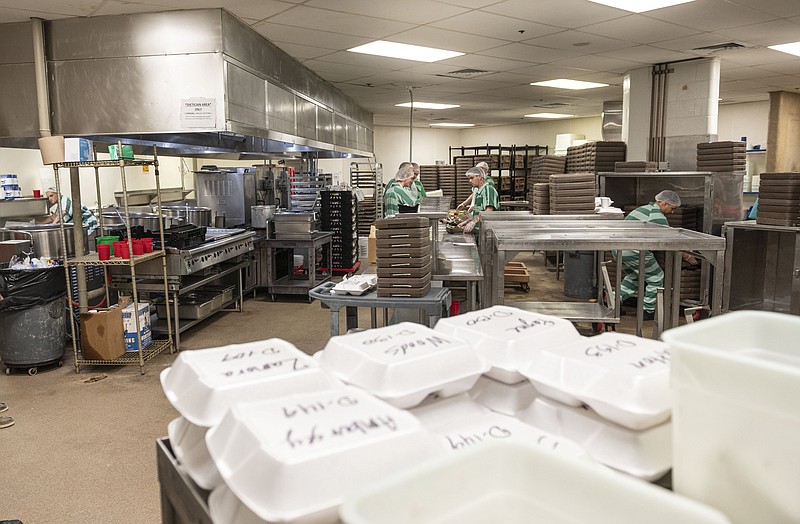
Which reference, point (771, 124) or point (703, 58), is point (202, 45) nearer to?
point (703, 58)

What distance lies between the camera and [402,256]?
127 inches

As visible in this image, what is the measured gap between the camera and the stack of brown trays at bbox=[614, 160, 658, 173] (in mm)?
6781

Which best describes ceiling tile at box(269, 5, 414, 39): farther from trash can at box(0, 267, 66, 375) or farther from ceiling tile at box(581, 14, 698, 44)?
trash can at box(0, 267, 66, 375)

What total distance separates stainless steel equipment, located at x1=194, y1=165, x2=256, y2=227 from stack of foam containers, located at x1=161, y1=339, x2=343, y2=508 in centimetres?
656

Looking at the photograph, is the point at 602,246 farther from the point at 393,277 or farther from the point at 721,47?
the point at 721,47

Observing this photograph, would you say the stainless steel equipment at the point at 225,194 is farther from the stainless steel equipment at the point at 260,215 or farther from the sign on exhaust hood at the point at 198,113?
the sign on exhaust hood at the point at 198,113

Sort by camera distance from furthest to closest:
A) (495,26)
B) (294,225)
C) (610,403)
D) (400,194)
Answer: (400,194), (294,225), (495,26), (610,403)

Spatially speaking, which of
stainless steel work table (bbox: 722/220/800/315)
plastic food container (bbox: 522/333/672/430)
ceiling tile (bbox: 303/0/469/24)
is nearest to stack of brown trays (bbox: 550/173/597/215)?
stainless steel work table (bbox: 722/220/800/315)

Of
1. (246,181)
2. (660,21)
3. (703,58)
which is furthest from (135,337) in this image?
(703,58)

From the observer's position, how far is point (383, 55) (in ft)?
20.9

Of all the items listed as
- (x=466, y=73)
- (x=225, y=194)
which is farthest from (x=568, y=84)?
(x=225, y=194)

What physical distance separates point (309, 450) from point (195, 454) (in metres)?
0.38

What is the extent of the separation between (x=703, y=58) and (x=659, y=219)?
2.69 m

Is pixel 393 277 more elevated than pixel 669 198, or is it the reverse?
pixel 669 198
